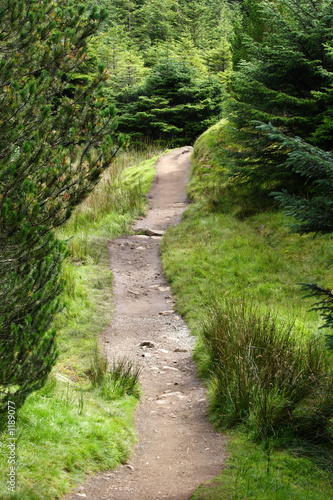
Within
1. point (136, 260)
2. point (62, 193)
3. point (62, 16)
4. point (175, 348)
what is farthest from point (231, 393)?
point (136, 260)

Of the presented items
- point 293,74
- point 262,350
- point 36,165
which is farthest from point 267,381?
point 293,74

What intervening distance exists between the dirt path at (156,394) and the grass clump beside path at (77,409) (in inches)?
6.8

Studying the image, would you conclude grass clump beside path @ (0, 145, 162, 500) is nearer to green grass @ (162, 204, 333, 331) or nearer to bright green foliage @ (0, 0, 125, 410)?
bright green foliage @ (0, 0, 125, 410)

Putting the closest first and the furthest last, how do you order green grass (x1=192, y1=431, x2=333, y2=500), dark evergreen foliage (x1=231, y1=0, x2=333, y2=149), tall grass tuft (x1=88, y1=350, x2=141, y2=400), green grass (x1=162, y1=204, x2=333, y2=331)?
green grass (x1=192, y1=431, x2=333, y2=500) → tall grass tuft (x1=88, y1=350, x2=141, y2=400) → green grass (x1=162, y1=204, x2=333, y2=331) → dark evergreen foliage (x1=231, y1=0, x2=333, y2=149)

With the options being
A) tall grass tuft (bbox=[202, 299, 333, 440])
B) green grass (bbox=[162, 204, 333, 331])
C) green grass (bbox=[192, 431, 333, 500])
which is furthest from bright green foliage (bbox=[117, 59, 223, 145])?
green grass (bbox=[192, 431, 333, 500])

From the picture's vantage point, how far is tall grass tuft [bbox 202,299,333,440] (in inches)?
173

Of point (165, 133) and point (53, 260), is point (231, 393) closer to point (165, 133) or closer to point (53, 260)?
point (53, 260)

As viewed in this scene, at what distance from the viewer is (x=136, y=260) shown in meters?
10.8

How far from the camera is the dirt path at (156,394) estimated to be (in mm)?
3896

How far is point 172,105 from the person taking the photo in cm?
2377

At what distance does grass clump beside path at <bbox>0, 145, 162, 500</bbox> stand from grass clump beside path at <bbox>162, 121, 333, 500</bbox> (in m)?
0.98

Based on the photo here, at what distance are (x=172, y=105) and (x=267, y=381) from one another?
2085 cm

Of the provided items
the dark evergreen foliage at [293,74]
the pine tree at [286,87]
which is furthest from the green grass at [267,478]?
the dark evergreen foliage at [293,74]

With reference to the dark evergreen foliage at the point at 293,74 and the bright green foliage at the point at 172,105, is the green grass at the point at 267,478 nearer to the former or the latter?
the dark evergreen foliage at the point at 293,74
